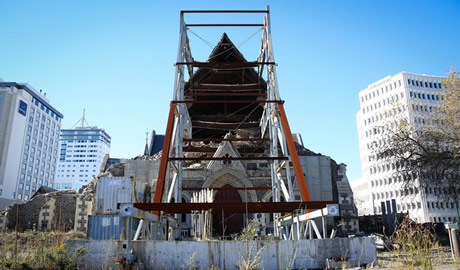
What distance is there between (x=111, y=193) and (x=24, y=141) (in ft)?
234

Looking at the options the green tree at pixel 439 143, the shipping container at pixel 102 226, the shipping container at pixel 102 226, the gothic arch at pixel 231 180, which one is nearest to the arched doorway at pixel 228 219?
the gothic arch at pixel 231 180

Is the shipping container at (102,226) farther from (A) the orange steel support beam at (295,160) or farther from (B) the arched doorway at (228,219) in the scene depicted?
(A) the orange steel support beam at (295,160)

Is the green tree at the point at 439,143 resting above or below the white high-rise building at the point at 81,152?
below

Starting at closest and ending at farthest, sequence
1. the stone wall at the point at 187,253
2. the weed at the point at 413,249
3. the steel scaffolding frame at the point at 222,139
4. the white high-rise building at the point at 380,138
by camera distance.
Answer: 1. the weed at the point at 413,249
2. the stone wall at the point at 187,253
3. the steel scaffolding frame at the point at 222,139
4. the white high-rise building at the point at 380,138

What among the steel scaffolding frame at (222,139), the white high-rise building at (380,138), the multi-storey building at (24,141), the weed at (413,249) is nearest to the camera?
the weed at (413,249)

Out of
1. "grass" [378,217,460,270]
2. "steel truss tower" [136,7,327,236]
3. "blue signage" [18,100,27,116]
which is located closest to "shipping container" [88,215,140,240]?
"steel truss tower" [136,7,327,236]

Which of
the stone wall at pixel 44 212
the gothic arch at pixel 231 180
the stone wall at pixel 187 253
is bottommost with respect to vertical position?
the stone wall at pixel 187 253

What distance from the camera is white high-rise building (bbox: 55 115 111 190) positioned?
6983 inches

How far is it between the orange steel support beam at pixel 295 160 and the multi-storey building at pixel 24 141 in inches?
2393

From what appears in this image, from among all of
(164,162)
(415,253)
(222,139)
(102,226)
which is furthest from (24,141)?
(415,253)

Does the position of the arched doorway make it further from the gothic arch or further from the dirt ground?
the dirt ground

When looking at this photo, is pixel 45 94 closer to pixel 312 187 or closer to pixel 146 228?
pixel 312 187

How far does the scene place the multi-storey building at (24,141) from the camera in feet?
231

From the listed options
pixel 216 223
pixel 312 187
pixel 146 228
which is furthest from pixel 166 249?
pixel 312 187
